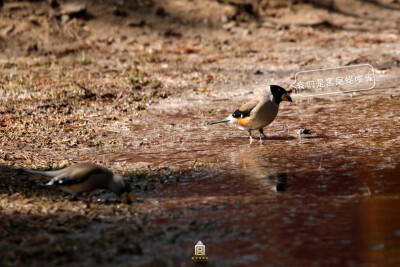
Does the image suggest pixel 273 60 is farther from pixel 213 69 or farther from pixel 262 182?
pixel 262 182

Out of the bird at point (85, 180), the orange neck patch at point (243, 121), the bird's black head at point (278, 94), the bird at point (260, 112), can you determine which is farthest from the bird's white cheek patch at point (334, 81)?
the bird at point (85, 180)

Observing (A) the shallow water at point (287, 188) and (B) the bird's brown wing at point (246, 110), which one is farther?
(B) the bird's brown wing at point (246, 110)

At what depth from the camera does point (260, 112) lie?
869cm

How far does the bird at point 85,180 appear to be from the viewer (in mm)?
6102

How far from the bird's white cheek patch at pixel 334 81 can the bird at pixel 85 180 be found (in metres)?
6.00

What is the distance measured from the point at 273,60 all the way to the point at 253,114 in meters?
5.61

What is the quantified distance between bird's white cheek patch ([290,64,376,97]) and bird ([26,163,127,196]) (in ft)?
19.7

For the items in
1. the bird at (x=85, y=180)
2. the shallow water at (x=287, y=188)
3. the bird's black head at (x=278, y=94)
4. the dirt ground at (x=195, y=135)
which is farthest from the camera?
the bird's black head at (x=278, y=94)

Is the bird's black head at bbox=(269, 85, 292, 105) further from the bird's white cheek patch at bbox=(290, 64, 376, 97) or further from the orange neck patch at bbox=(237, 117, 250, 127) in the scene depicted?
the bird's white cheek patch at bbox=(290, 64, 376, 97)

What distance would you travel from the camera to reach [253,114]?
8.72 metres

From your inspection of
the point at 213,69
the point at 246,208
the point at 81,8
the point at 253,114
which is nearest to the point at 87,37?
the point at 81,8

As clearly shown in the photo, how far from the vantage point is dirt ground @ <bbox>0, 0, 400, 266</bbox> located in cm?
521

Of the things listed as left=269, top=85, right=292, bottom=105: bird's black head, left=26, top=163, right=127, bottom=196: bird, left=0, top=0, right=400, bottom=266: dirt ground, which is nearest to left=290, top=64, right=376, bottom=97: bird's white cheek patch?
left=0, top=0, right=400, bottom=266: dirt ground

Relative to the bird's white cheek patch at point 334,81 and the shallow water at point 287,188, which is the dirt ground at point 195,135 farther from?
the bird's white cheek patch at point 334,81
